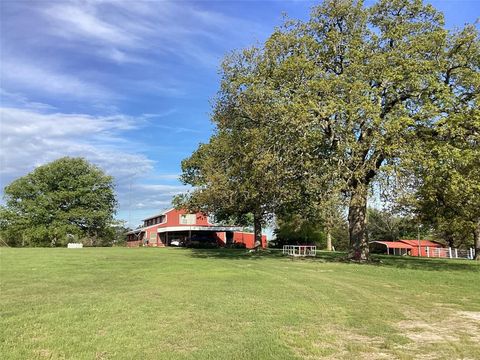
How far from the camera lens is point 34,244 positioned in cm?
6412

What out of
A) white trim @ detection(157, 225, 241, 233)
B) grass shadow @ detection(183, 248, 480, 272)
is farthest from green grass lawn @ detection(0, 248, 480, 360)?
white trim @ detection(157, 225, 241, 233)

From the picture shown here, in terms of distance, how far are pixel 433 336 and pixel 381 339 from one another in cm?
105

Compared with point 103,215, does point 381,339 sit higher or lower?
lower

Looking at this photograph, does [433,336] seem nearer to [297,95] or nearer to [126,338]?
[126,338]

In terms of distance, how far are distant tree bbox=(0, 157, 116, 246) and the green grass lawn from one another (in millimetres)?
52211

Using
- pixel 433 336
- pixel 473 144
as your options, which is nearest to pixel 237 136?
pixel 473 144

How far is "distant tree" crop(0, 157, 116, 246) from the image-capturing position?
65.3 metres

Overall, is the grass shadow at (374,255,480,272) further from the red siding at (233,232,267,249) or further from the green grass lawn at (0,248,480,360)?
the red siding at (233,232,267,249)

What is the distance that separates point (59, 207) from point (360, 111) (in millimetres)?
56227

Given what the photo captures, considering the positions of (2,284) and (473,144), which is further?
(473,144)

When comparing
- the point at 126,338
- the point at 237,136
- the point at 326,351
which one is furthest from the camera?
the point at 237,136

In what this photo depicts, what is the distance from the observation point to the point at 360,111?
72.7ft

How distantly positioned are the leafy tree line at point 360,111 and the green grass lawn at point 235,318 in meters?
7.15

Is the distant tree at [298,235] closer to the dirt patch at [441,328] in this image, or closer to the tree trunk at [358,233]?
the tree trunk at [358,233]
